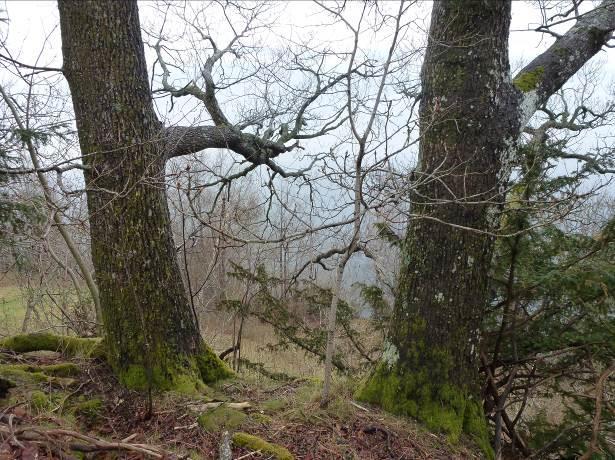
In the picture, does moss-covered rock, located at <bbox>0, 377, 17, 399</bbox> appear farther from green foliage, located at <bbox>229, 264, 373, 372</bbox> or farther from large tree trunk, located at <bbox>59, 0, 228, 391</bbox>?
green foliage, located at <bbox>229, 264, 373, 372</bbox>

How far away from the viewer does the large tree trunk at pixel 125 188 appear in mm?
3758

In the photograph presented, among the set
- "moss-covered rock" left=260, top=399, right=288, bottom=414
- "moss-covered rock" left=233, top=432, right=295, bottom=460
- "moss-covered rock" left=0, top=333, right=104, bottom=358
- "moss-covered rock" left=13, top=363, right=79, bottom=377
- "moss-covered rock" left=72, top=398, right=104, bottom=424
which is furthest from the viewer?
"moss-covered rock" left=0, top=333, right=104, bottom=358

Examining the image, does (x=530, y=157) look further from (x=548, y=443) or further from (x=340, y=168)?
(x=548, y=443)

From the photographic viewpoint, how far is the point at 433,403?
373 cm

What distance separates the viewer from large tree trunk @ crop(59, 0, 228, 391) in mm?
3758

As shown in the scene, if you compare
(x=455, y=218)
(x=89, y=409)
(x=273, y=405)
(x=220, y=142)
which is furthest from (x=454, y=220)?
(x=89, y=409)

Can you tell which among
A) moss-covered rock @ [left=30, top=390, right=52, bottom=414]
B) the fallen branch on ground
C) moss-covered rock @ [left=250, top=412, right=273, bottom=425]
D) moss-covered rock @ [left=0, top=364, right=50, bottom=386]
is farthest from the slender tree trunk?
moss-covered rock @ [left=0, top=364, right=50, bottom=386]

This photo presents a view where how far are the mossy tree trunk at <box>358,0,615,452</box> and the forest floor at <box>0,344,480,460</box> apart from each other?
0.32 m

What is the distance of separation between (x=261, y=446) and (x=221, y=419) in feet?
1.58

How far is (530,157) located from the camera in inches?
151

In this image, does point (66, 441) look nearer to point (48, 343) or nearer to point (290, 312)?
point (48, 343)

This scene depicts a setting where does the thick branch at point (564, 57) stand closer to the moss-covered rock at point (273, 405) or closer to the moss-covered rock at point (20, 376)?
the moss-covered rock at point (273, 405)

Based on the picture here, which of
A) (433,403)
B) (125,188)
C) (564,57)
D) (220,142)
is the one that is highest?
(564,57)

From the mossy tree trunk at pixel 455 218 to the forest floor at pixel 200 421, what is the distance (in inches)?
12.4
